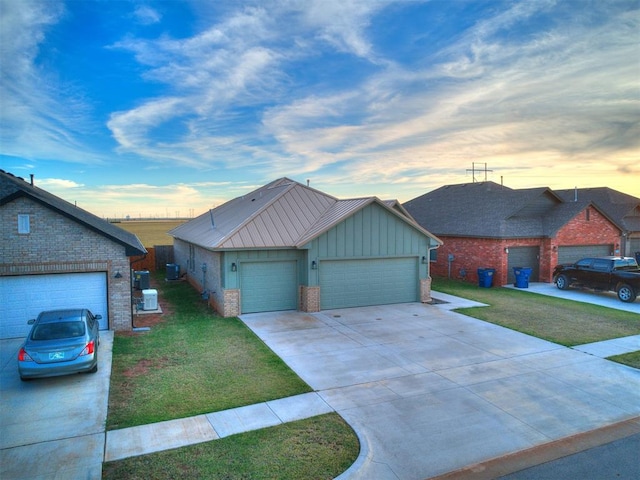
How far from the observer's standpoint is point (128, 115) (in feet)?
63.0

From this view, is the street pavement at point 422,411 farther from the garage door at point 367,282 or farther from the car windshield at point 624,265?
the car windshield at point 624,265

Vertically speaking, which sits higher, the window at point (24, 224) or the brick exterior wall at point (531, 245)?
the window at point (24, 224)

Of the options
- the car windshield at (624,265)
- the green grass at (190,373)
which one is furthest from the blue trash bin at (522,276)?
the green grass at (190,373)

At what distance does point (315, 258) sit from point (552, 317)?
30.5 feet

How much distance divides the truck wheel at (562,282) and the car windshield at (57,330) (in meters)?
21.8

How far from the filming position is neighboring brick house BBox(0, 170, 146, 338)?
1317 cm

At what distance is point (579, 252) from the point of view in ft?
84.1

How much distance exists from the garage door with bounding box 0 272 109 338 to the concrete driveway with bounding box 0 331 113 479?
2704 mm

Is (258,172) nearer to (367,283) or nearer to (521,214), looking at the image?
(367,283)

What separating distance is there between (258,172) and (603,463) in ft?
86.9

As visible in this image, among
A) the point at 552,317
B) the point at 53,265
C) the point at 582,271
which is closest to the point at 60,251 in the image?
the point at 53,265

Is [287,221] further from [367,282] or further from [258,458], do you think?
[258,458]

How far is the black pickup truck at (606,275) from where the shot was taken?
1884 centimetres

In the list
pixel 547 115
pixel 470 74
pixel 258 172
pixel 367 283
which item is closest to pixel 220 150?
pixel 258 172
